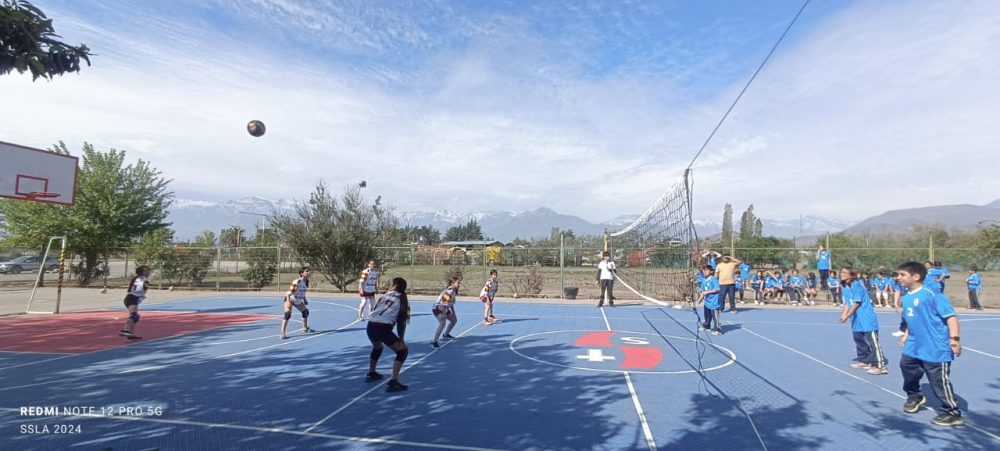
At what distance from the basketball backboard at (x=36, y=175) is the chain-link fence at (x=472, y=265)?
9.32 meters

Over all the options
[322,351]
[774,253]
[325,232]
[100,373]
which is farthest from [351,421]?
[774,253]

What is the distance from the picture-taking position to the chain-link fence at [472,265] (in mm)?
22266

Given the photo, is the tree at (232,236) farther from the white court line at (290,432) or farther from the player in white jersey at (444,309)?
the white court line at (290,432)

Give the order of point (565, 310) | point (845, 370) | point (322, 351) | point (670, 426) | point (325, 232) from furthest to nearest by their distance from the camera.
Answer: point (325, 232), point (565, 310), point (322, 351), point (845, 370), point (670, 426)

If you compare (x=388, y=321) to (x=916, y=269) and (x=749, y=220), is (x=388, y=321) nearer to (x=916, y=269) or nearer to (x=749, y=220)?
(x=916, y=269)

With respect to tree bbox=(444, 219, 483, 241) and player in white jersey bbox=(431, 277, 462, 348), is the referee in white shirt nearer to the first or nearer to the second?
player in white jersey bbox=(431, 277, 462, 348)

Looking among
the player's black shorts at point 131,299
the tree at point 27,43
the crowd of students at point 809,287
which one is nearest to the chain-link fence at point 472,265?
the crowd of students at point 809,287

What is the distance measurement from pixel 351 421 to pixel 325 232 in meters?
18.1

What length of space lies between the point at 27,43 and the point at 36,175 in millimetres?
12762

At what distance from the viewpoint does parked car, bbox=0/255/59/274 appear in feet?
100

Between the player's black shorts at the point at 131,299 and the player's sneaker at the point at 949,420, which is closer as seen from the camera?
the player's sneaker at the point at 949,420

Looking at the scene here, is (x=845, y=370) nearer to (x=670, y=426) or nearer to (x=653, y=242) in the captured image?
(x=670, y=426)

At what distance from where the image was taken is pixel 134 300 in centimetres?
1094

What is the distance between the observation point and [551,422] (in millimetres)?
5746
